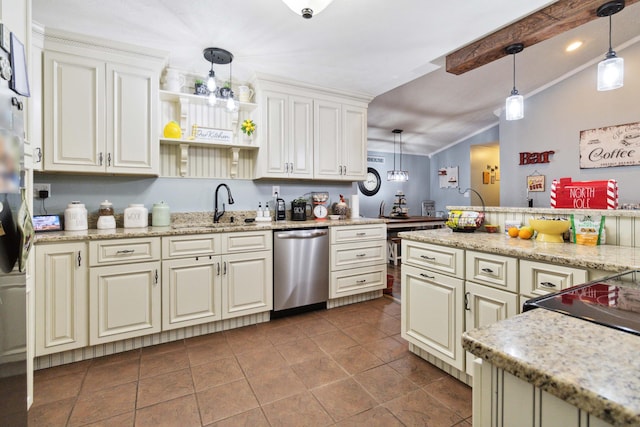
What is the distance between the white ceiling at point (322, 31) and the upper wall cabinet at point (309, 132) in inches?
6.3

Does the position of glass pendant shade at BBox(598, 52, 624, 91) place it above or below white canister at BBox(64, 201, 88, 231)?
above

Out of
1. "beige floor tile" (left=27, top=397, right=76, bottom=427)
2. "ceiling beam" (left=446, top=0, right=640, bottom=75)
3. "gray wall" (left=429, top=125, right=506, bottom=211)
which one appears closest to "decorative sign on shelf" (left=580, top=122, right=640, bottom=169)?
"gray wall" (left=429, top=125, right=506, bottom=211)

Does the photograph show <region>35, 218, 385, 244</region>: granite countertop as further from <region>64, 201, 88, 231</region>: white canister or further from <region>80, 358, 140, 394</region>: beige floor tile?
<region>80, 358, 140, 394</region>: beige floor tile

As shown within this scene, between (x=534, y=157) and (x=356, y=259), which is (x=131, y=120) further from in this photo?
(x=534, y=157)

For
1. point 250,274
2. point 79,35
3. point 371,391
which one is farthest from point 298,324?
point 79,35

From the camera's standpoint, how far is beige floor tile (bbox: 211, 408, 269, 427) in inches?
61.4

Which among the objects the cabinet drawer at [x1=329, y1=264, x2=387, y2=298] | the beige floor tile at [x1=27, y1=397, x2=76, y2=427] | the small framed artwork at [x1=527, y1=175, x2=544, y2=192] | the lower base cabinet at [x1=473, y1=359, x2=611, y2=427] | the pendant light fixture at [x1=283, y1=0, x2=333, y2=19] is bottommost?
the beige floor tile at [x1=27, y1=397, x2=76, y2=427]

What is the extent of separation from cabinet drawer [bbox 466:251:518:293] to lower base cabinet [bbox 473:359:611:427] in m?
1.13

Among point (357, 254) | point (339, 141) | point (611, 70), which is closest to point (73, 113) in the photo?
point (339, 141)

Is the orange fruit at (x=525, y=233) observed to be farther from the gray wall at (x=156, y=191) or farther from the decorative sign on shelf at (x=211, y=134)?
the decorative sign on shelf at (x=211, y=134)

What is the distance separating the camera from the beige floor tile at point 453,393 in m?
1.66

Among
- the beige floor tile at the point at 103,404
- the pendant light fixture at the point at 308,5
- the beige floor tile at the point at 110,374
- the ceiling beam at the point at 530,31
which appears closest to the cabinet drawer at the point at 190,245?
the beige floor tile at the point at 110,374

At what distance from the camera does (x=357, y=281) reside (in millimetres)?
3291

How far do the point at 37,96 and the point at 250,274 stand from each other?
6.54 feet
